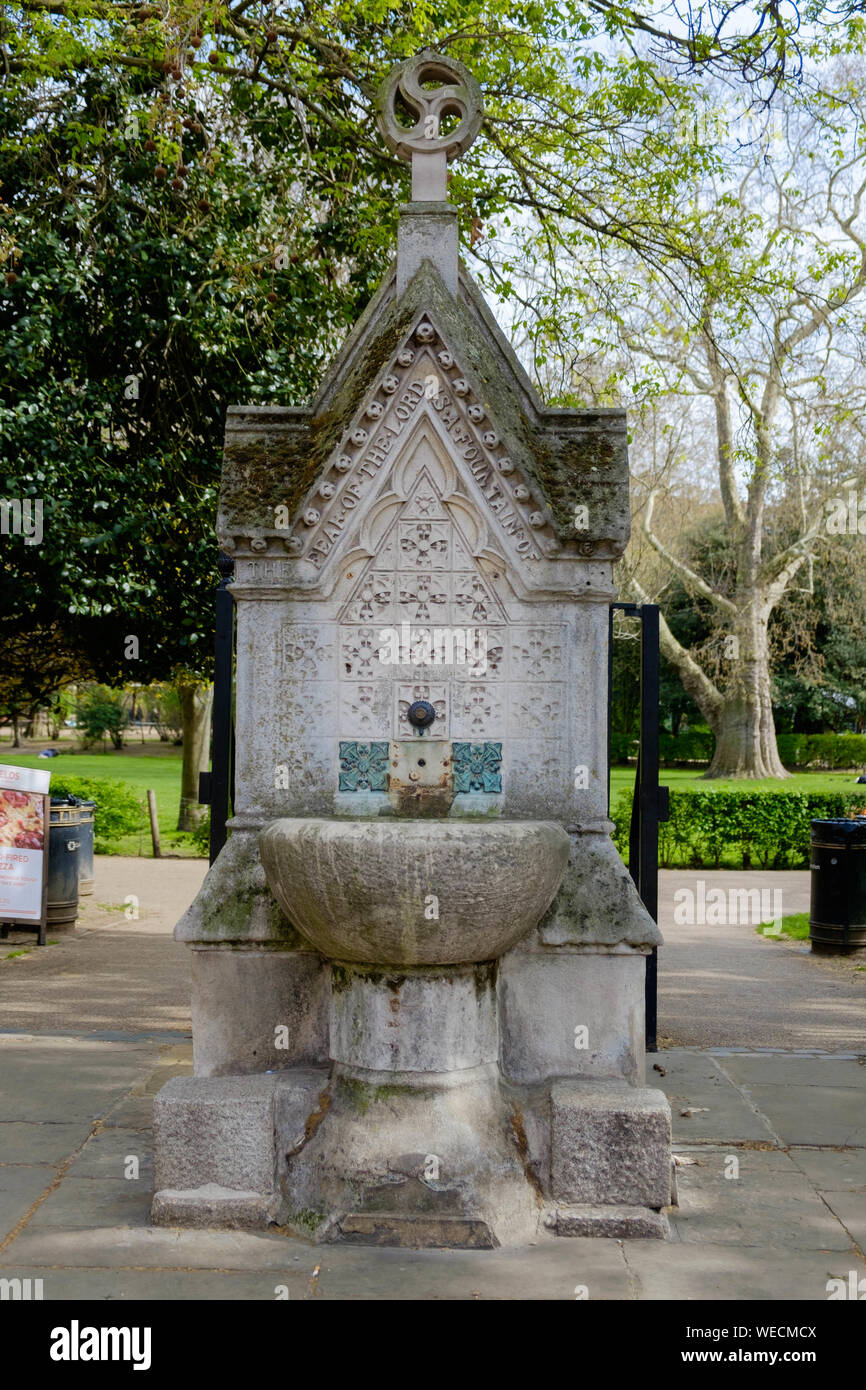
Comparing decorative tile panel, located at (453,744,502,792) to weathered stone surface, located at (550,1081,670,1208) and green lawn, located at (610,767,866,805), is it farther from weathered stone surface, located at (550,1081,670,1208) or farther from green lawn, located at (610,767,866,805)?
green lawn, located at (610,767,866,805)

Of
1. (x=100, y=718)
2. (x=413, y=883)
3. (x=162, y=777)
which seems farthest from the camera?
(x=100, y=718)

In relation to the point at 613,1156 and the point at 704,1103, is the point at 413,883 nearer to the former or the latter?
the point at 613,1156

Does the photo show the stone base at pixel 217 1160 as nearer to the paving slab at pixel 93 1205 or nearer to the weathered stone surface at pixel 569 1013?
the paving slab at pixel 93 1205

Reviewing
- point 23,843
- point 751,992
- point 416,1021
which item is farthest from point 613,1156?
point 23,843

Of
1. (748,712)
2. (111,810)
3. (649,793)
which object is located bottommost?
(111,810)

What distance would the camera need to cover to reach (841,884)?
10.7 metres

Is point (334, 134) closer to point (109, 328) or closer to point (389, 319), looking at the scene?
point (109, 328)

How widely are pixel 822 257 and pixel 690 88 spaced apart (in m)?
1.87

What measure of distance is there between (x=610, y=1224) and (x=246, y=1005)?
1.46 meters

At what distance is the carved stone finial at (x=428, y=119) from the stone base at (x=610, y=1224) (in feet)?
12.4

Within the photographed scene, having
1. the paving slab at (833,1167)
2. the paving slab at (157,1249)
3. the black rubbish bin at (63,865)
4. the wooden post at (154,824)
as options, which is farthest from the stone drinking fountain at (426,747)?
the wooden post at (154,824)

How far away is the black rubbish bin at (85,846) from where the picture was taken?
11.4 meters

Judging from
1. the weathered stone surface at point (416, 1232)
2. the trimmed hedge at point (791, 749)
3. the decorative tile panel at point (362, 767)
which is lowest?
the weathered stone surface at point (416, 1232)

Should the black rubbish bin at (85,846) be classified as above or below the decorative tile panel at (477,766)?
below
